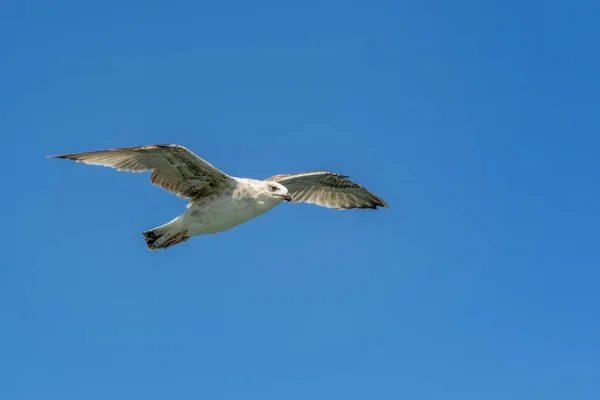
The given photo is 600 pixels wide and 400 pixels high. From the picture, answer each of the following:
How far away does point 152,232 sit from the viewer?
18609 mm

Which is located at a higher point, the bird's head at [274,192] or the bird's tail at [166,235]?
the bird's head at [274,192]

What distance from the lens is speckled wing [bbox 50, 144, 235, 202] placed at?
57.7 ft

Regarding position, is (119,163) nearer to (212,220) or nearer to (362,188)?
(212,220)

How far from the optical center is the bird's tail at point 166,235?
18391mm

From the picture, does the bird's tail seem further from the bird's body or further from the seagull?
the bird's body

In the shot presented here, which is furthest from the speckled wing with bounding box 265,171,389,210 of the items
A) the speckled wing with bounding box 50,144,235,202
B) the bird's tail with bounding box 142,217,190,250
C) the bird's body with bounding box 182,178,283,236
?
the bird's tail with bounding box 142,217,190,250

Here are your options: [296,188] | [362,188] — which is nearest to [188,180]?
[296,188]

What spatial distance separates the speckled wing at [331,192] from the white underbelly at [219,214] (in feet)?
13.0

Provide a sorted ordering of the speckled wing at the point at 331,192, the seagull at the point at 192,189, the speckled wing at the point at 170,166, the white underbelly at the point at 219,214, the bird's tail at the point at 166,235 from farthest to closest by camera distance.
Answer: the speckled wing at the point at 331,192 → the bird's tail at the point at 166,235 → the white underbelly at the point at 219,214 → the seagull at the point at 192,189 → the speckled wing at the point at 170,166

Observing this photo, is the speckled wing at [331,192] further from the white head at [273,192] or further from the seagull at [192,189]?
the seagull at [192,189]

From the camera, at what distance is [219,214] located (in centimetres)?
1814

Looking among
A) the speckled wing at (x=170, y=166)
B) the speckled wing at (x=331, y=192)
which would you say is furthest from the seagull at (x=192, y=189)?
the speckled wing at (x=331, y=192)

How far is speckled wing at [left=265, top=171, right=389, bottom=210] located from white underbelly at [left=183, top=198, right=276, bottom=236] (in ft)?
13.0

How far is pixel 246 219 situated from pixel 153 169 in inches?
97.2
